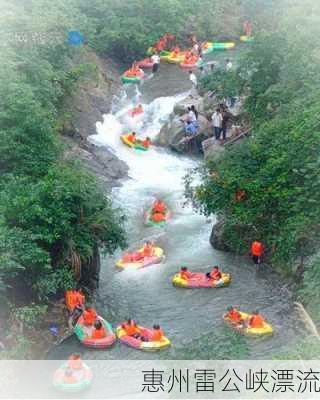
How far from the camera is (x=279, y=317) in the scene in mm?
15797

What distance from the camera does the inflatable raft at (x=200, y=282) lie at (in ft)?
57.3

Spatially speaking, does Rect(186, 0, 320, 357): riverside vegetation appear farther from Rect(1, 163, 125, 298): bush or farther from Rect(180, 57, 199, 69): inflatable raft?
Rect(180, 57, 199, 69): inflatable raft

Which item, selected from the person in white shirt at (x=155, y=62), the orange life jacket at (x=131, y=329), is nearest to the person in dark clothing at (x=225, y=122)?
the person in white shirt at (x=155, y=62)

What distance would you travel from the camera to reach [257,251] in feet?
59.1

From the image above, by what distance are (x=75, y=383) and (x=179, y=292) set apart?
4.70m

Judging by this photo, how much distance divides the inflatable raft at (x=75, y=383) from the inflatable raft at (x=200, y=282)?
4.43 meters

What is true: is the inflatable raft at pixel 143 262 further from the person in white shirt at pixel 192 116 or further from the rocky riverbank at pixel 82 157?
the person in white shirt at pixel 192 116

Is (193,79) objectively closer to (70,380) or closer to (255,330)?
(255,330)

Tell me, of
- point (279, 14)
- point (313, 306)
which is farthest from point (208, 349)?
point (279, 14)

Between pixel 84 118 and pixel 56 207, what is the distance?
1271 cm

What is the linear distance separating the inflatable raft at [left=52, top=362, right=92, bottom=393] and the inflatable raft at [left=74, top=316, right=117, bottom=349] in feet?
4.20

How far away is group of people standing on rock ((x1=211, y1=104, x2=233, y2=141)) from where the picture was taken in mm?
24298

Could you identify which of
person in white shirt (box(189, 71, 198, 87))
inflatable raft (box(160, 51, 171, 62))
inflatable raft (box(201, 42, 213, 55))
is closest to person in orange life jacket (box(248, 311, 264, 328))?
person in white shirt (box(189, 71, 198, 87))

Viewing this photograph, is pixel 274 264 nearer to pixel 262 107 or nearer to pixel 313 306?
pixel 313 306
